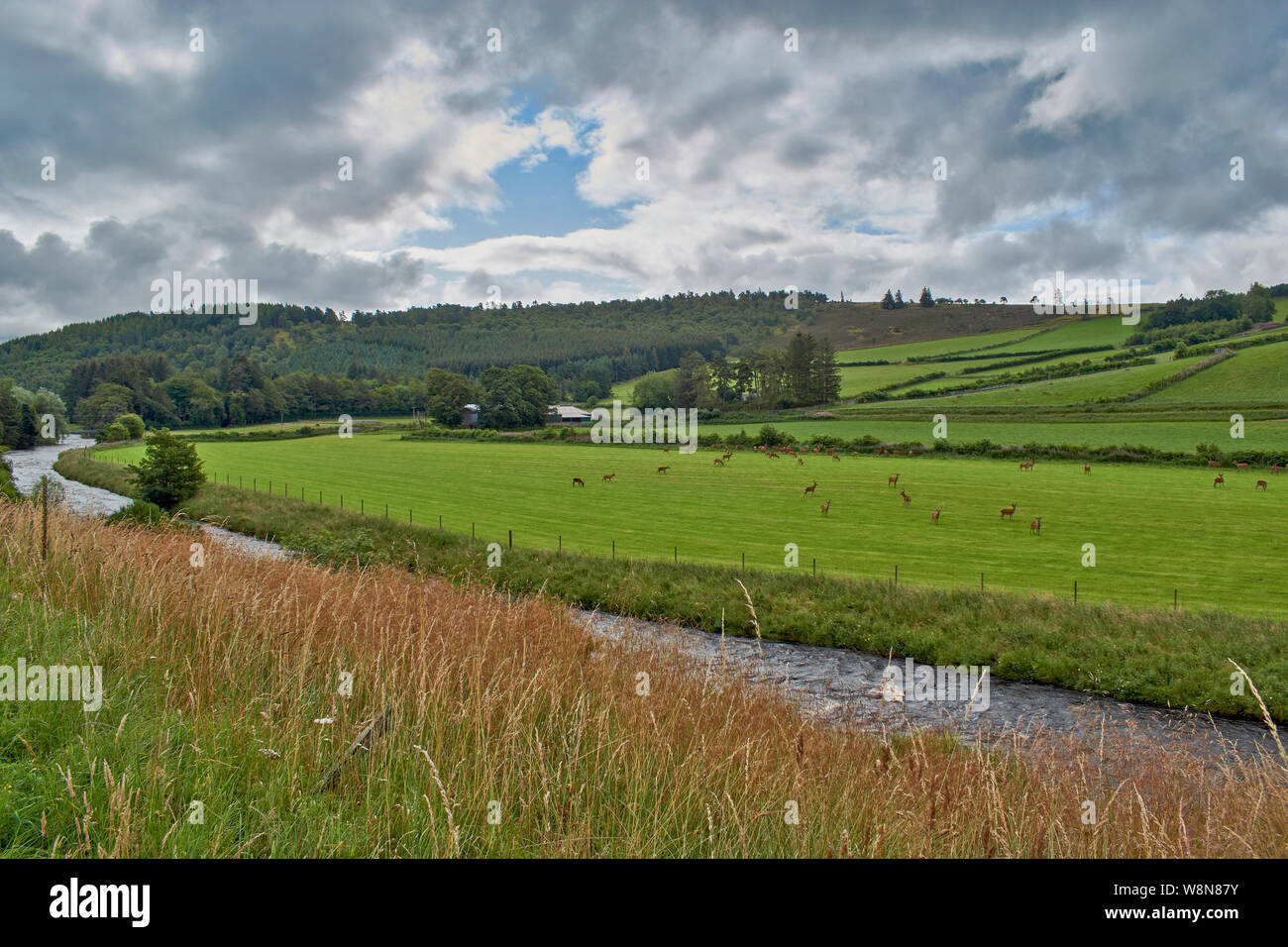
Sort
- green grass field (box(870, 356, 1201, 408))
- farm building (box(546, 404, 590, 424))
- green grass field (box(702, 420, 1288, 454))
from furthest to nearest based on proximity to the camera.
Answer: farm building (box(546, 404, 590, 424)), green grass field (box(870, 356, 1201, 408)), green grass field (box(702, 420, 1288, 454))

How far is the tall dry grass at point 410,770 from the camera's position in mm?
3217

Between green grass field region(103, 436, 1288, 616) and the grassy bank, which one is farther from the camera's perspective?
green grass field region(103, 436, 1288, 616)

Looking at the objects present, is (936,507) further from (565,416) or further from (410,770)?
(565,416)

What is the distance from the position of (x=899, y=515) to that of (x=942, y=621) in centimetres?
1756

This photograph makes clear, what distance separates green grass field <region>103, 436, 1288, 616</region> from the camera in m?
25.2

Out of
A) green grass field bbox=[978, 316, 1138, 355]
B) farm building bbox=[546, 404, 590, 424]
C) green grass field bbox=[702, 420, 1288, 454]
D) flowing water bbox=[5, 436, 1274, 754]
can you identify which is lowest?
flowing water bbox=[5, 436, 1274, 754]

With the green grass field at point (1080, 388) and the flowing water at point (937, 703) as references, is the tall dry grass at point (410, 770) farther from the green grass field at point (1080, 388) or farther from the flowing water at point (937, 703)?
the green grass field at point (1080, 388)

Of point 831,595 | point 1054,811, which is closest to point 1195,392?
point 831,595

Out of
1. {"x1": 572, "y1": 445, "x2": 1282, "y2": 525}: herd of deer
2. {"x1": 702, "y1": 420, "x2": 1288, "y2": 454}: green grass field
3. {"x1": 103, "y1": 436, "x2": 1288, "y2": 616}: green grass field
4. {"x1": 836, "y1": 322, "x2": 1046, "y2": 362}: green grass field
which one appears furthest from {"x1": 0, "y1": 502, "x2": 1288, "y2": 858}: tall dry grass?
{"x1": 836, "y1": 322, "x2": 1046, "y2": 362}: green grass field

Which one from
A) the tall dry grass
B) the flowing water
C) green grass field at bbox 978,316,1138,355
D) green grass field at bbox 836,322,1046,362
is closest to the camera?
the tall dry grass

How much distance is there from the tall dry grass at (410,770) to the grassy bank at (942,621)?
231 inches

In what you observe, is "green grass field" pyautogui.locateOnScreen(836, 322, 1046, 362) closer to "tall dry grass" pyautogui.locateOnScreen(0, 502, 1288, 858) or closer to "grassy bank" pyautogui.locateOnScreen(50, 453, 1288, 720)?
"grassy bank" pyautogui.locateOnScreen(50, 453, 1288, 720)

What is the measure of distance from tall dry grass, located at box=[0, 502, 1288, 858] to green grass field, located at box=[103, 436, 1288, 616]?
21.1 m
